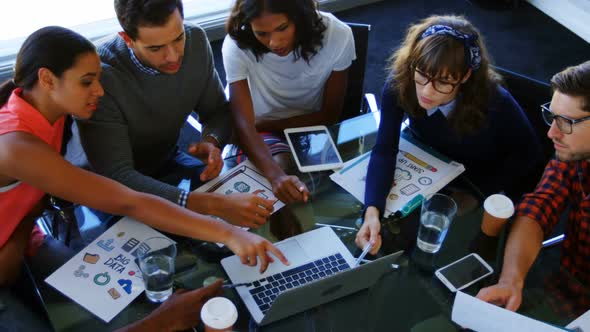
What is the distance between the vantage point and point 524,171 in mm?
1871

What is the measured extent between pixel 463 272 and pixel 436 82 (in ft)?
1.94

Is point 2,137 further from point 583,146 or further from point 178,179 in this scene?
point 583,146

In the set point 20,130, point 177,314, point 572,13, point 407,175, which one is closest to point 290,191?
point 407,175

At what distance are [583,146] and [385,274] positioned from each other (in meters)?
0.66

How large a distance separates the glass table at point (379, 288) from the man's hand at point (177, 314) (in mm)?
59

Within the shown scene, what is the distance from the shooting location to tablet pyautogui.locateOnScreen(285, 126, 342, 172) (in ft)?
5.86

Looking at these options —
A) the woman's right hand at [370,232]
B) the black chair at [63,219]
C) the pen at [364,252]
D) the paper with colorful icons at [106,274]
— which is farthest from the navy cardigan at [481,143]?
the black chair at [63,219]

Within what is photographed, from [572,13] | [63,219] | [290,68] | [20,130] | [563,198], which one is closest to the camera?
[20,130]

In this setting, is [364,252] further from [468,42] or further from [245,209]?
[468,42]

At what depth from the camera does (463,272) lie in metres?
1.47

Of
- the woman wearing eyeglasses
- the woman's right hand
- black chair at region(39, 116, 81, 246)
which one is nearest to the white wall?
the woman wearing eyeglasses

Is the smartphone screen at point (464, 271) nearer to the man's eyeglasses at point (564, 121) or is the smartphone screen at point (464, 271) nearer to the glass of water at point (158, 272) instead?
the man's eyeglasses at point (564, 121)

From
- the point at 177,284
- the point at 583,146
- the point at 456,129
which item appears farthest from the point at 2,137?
the point at 583,146

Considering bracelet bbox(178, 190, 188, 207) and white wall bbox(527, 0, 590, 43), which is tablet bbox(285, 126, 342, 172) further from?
white wall bbox(527, 0, 590, 43)
